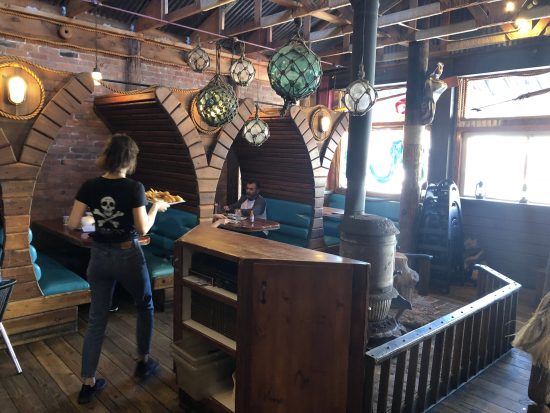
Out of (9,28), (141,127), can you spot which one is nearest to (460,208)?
(141,127)

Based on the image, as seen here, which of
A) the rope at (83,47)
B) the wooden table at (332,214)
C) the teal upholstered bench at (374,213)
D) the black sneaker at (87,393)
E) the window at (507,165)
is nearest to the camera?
the black sneaker at (87,393)

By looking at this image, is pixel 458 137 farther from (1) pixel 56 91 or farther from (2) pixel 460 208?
(1) pixel 56 91

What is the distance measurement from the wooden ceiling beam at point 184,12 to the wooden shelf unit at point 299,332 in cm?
372

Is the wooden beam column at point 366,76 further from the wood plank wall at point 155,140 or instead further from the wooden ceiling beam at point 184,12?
the wood plank wall at point 155,140

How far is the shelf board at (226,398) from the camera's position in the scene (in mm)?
2723

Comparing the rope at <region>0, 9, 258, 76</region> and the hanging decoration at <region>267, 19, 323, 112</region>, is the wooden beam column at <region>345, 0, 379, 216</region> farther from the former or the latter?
the rope at <region>0, 9, 258, 76</region>

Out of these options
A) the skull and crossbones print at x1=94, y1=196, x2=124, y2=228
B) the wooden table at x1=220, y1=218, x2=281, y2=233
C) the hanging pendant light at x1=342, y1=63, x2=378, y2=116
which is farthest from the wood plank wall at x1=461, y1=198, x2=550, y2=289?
the skull and crossbones print at x1=94, y1=196, x2=124, y2=228

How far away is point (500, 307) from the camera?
3.84 metres

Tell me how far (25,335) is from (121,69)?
403 centimetres

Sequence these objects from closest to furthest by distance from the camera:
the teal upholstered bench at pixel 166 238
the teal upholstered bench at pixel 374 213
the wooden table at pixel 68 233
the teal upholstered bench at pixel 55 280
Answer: the teal upholstered bench at pixel 55 280 < the wooden table at pixel 68 233 < the teal upholstered bench at pixel 166 238 < the teal upholstered bench at pixel 374 213

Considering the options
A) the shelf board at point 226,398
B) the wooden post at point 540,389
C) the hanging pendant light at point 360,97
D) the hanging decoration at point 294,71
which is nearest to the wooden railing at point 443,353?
the wooden post at point 540,389

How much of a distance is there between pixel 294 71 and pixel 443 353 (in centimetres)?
221

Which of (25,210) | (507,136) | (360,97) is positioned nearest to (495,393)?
(360,97)

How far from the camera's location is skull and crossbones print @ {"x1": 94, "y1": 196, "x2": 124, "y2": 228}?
297 cm
